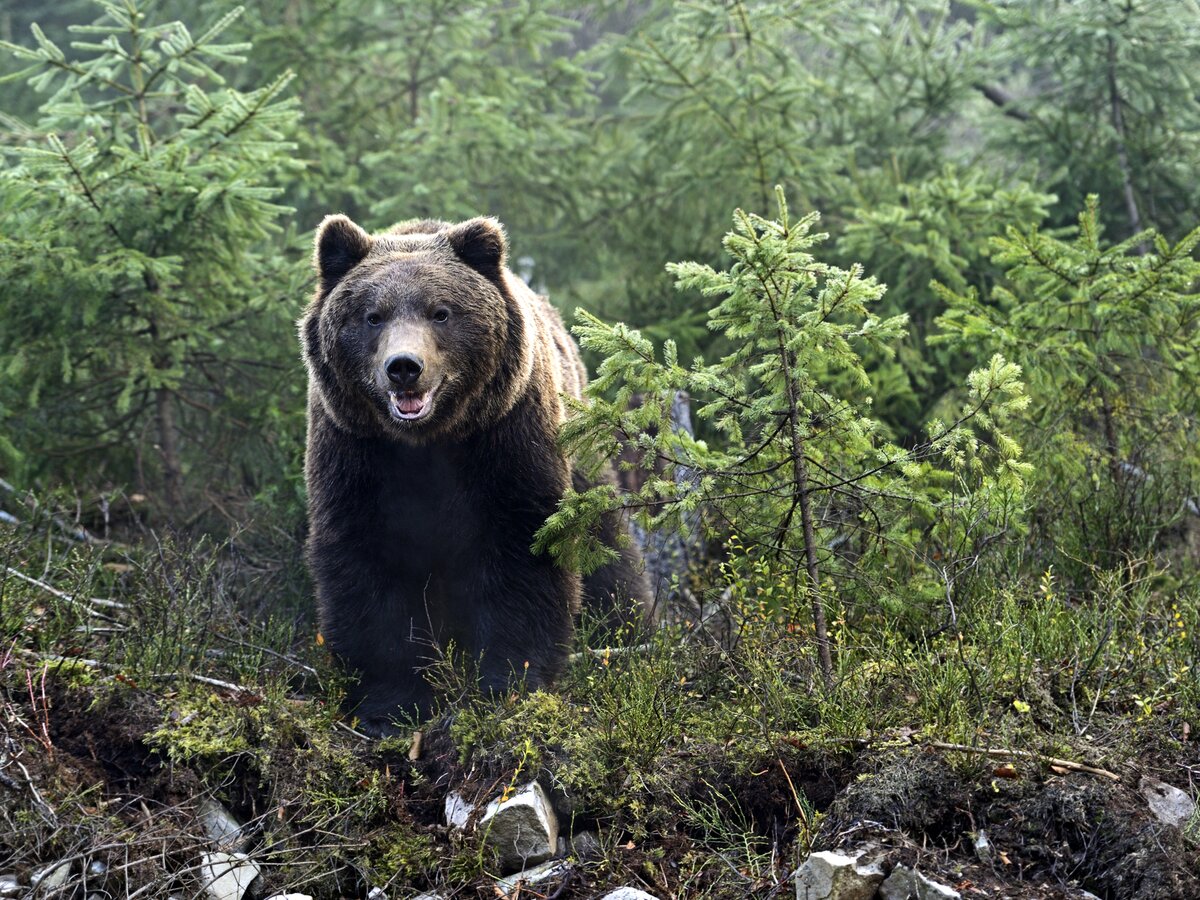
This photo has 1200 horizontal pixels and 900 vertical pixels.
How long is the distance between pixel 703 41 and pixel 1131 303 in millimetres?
4441

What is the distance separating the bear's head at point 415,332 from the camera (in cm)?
540

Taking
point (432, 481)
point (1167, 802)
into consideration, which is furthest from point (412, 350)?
point (1167, 802)

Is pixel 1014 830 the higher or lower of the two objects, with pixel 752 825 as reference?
higher

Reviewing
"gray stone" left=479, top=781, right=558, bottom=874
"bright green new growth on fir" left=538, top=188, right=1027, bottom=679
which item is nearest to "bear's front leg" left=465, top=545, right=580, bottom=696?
"bright green new growth on fir" left=538, top=188, right=1027, bottom=679

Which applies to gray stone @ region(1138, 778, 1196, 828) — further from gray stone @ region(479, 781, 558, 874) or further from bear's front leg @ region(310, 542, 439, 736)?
bear's front leg @ region(310, 542, 439, 736)

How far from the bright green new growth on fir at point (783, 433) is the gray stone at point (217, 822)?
5.63 ft

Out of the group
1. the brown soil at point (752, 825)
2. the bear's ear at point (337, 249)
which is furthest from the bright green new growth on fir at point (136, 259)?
the brown soil at point (752, 825)

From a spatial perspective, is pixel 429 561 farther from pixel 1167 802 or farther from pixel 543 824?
pixel 1167 802

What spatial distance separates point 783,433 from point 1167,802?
1.99 meters

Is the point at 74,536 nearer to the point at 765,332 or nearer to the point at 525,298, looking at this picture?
the point at 525,298

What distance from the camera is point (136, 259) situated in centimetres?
708

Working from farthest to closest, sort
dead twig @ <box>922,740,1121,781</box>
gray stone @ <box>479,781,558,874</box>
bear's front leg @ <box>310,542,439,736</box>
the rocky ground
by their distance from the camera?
bear's front leg @ <box>310,542,439,736</box> → gray stone @ <box>479,781,558,874</box> → dead twig @ <box>922,740,1121,781</box> → the rocky ground

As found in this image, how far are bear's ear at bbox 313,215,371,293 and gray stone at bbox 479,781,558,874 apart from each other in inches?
105

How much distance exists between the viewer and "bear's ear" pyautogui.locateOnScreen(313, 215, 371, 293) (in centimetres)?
581
